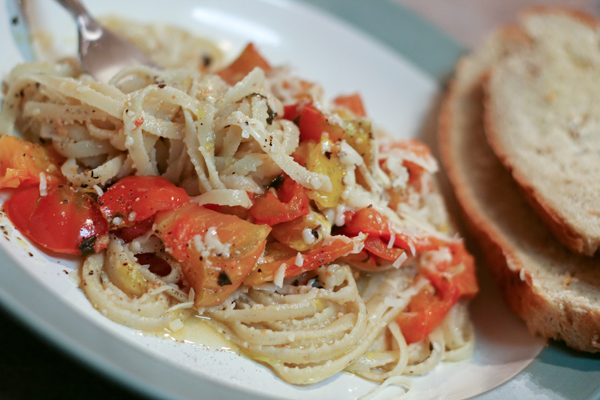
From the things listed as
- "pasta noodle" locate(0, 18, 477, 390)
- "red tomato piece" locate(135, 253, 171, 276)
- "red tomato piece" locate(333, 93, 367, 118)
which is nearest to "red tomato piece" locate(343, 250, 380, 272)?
"pasta noodle" locate(0, 18, 477, 390)

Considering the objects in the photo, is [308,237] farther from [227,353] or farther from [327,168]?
[227,353]

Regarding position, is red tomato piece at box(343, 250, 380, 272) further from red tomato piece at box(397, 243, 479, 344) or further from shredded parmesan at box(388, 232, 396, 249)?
red tomato piece at box(397, 243, 479, 344)

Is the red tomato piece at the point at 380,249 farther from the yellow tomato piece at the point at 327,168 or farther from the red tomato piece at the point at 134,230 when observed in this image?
the red tomato piece at the point at 134,230

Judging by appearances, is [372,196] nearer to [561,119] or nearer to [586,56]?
[561,119]

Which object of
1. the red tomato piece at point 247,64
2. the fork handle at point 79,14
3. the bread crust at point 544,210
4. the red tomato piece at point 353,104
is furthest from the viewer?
the red tomato piece at point 353,104

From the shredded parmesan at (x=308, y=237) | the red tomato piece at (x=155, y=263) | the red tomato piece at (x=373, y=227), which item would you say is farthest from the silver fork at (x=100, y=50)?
the red tomato piece at (x=373, y=227)

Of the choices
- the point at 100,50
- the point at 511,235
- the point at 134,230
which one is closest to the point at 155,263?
the point at 134,230
